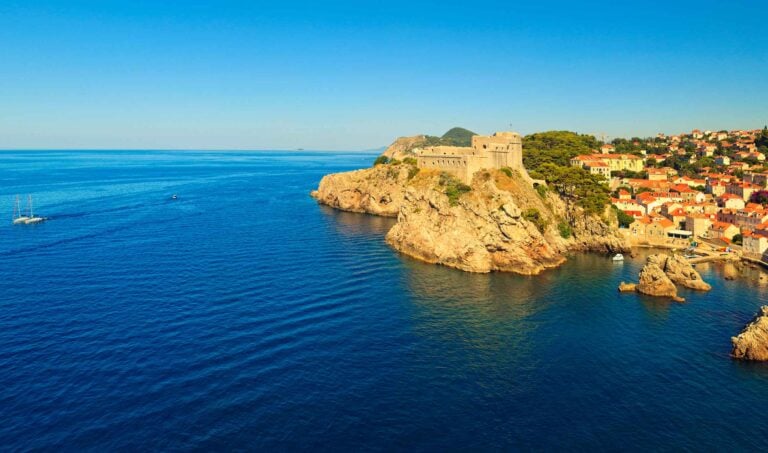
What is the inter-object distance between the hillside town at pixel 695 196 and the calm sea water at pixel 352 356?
67.4 feet

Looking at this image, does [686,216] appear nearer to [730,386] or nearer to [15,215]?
[730,386]

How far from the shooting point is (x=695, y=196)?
10531 cm

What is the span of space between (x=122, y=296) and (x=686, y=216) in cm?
9301

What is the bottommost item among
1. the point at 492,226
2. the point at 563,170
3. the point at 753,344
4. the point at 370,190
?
the point at 753,344

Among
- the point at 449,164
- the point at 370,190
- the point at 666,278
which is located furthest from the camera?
the point at 370,190

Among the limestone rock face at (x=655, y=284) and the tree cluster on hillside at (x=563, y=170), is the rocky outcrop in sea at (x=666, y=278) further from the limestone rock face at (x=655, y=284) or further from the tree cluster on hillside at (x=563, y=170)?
the tree cluster on hillside at (x=563, y=170)

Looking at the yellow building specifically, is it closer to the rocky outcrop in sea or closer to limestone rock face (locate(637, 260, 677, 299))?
the rocky outcrop in sea

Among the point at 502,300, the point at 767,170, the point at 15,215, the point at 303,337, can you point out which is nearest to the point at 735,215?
the point at 767,170

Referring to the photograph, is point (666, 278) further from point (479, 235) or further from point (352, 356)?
point (352, 356)

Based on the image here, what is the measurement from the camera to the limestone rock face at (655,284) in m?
58.1

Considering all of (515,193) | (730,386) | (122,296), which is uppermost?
(515,193)

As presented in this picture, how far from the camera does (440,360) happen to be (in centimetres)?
4034

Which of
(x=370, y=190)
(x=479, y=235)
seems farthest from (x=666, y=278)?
(x=370, y=190)

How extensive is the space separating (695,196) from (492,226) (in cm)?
6275
